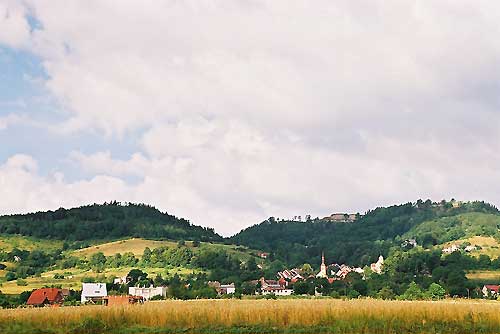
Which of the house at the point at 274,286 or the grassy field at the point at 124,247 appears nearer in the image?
the house at the point at 274,286

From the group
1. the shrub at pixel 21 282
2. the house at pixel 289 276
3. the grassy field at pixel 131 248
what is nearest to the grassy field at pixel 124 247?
the grassy field at pixel 131 248

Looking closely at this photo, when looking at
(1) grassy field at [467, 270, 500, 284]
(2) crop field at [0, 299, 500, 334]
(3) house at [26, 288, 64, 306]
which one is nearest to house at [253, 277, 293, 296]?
(3) house at [26, 288, 64, 306]

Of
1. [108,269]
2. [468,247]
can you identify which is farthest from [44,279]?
[468,247]

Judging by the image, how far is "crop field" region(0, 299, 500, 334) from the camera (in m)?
19.4

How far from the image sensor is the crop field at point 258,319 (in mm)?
19406

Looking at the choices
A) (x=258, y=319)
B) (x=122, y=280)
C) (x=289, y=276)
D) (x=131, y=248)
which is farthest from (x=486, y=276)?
(x=258, y=319)

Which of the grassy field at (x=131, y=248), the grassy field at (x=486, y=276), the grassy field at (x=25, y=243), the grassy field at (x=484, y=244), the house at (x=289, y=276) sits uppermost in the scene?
the grassy field at (x=25, y=243)

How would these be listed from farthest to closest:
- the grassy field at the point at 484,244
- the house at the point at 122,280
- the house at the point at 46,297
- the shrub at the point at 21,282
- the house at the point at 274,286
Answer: the grassy field at the point at 484,244
the shrub at the point at 21,282
the house at the point at 122,280
the house at the point at 274,286
the house at the point at 46,297

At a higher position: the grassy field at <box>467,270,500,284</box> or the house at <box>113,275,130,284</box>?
the house at <box>113,275,130,284</box>

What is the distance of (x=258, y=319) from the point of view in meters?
21.1

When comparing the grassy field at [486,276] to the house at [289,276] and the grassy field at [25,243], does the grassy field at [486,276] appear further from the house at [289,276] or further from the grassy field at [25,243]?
the grassy field at [25,243]

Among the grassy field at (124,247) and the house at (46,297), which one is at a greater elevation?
the grassy field at (124,247)

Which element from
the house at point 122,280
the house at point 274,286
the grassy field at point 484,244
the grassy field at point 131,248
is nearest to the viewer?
the house at point 274,286

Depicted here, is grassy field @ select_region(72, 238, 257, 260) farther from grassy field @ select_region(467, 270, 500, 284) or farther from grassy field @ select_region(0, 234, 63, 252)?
grassy field @ select_region(467, 270, 500, 284)
